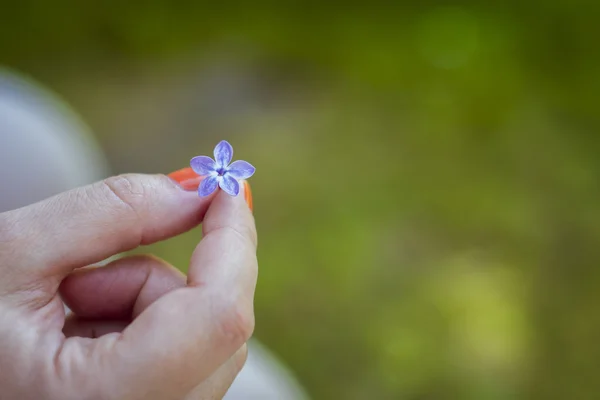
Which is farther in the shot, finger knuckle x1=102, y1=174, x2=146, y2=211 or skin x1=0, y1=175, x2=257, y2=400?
finger knuckle x1=102, y1=174, x2=146, y2=211

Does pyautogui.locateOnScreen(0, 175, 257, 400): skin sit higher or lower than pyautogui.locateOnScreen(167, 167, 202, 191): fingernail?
lower

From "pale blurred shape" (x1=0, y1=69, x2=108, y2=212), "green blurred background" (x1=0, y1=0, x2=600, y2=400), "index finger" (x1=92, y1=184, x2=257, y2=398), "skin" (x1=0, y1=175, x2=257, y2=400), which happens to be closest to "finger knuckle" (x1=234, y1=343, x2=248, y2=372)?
"skin" (x1=0, y1=175, x2=257, y2=400)

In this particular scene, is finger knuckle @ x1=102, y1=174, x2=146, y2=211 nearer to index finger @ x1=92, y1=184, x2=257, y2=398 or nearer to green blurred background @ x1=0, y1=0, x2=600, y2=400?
index finger @ x1=92, y1=184, x2=257, y2=398

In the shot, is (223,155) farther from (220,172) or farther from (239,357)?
(239,357)

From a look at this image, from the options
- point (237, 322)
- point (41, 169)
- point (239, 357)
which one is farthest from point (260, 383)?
point (41, 169)

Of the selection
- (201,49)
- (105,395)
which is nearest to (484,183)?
(201,49)

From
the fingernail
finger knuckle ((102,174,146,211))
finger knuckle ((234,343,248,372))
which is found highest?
the fingernail

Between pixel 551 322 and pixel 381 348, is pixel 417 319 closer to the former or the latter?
pixel 381 348

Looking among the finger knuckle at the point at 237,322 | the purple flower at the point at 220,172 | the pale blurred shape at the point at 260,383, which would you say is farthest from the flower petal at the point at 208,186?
the pale blurred shape at the point at 260,383
